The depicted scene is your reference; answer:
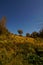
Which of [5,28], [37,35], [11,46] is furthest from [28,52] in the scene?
[37,35]

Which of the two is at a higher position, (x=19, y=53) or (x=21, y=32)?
(x=21, y=32)

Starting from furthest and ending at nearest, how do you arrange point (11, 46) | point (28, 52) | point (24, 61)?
point (11, 46), point (28, 52), point (24, 61)

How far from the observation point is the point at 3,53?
11062 mm

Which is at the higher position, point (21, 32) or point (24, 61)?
point (21, 32)

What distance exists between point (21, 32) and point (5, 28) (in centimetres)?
627

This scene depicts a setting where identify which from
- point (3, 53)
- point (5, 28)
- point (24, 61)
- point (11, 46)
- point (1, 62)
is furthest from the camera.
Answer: point (5, 28)

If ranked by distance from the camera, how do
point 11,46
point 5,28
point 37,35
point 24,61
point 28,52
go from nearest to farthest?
point 24,61, point 28,52, point 11,46, point 5,28, point 37,35

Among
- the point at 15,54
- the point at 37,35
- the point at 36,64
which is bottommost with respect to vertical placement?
the point at 36,64

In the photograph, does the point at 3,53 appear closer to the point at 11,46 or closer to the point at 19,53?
the point at 19,53

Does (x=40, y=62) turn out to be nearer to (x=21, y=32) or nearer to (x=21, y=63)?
(x=21, y=63)

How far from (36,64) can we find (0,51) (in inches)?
130

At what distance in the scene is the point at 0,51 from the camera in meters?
11.4

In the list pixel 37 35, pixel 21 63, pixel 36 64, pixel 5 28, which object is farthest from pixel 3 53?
pixel 37 35

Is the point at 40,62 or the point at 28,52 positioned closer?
the point at 40,62
